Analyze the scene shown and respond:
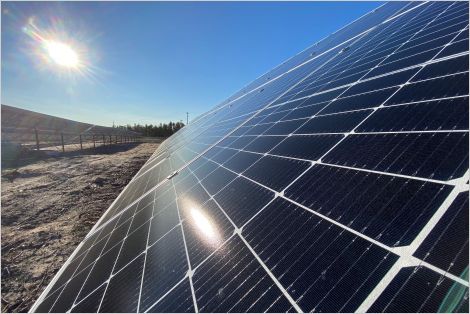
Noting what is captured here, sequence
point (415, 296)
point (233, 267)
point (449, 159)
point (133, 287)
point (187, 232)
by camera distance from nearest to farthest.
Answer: point (415, 296) < point (449, 159) < point (233, 267) < point (133, 287) < point (187, 232)

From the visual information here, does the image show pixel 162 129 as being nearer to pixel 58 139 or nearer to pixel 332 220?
pixel 58 139

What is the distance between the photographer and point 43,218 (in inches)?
572

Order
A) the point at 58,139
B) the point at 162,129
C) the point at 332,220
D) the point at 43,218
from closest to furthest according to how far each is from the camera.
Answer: the point at 332,220
the point at 43,218
the point at 58,139
the point at 162,129

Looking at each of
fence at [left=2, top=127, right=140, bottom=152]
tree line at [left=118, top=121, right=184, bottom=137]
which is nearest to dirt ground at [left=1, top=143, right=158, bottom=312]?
fence at [left=2, top=127, right=140, bottom=152]

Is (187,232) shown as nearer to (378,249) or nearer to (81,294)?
(81,294)

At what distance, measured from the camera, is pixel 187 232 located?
Result: 15.1 feet

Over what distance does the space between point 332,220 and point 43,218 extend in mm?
15881

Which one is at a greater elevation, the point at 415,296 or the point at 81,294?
the point at 415,296

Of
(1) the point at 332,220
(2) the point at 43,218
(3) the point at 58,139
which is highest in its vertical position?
(3) the point at 58,139

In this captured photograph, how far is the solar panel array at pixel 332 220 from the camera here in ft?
6.45

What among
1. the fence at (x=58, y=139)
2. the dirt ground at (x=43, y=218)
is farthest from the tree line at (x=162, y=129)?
the dirt ground at (x=43, y=218)

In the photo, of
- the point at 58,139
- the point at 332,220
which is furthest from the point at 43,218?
the point at 58,139

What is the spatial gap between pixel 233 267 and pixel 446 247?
196 cm

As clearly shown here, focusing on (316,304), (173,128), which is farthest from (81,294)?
(173,128)
